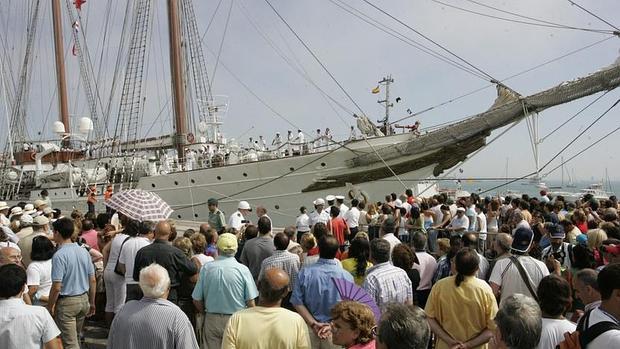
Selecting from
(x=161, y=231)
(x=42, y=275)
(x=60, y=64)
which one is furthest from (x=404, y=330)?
(x=60, y=64)

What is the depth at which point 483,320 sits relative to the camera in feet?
13.0

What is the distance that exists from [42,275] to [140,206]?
1899mm

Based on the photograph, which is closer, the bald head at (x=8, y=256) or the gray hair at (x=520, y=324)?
the gray hair at (x=520, y=324)

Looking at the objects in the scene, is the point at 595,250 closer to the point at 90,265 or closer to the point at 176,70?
the point at 90,265

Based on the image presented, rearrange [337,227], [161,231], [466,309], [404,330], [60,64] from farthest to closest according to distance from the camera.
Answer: [60,64] < [337,227] < [161,231] < [466,309] < [404,330]

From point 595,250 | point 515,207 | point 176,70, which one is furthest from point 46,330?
point 176,70

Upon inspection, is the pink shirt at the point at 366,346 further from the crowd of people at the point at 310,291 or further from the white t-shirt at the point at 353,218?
the white t-shirt at the point at 353,218

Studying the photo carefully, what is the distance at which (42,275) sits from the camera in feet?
16.8

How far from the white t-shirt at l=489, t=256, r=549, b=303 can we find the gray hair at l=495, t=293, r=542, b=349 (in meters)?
1.66

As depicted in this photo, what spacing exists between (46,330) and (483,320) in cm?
322

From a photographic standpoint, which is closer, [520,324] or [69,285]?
[520,324]

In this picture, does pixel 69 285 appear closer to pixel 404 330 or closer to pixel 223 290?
pixel 223 290

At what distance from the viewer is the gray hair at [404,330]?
2.46 metres

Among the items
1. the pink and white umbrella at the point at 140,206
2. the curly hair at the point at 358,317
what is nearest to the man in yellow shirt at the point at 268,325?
the curly hair at the point at 358,317
